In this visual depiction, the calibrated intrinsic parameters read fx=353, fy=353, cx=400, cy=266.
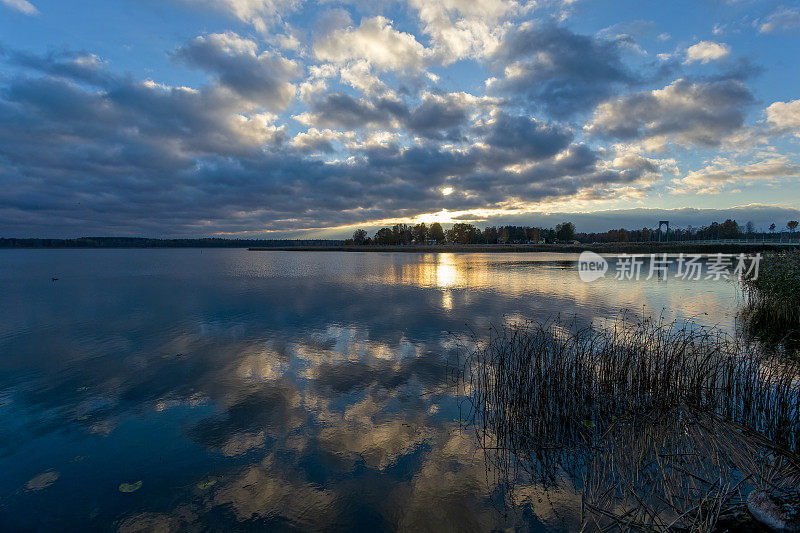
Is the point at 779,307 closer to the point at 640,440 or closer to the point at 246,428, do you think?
the point at 640,440

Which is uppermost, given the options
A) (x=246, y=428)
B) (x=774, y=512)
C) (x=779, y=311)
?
(x=774, y=512)

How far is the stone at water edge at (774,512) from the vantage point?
5129mm

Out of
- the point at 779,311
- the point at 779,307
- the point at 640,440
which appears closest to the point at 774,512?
the point at 640,440

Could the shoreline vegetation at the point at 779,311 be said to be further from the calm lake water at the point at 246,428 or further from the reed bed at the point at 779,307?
the calm lake water at the point at 246,428

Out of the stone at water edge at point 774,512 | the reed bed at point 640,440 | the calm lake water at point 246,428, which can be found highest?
the stone at water edge at point 774,512

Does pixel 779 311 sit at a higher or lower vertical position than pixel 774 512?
lower

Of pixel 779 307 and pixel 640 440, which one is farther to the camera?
pixel 779 307

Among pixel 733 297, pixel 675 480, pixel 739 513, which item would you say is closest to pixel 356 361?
pixel 675 480

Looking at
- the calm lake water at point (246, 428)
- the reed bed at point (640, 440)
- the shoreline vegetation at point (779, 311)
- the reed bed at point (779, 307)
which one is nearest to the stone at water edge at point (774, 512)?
the reed bed at point (640, 440)

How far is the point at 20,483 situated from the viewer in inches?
332

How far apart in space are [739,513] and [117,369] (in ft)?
71.1

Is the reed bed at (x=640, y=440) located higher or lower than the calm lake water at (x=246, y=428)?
higher

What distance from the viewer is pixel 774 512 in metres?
5.29

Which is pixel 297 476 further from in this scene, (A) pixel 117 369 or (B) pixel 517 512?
(A) pixel 117 369
